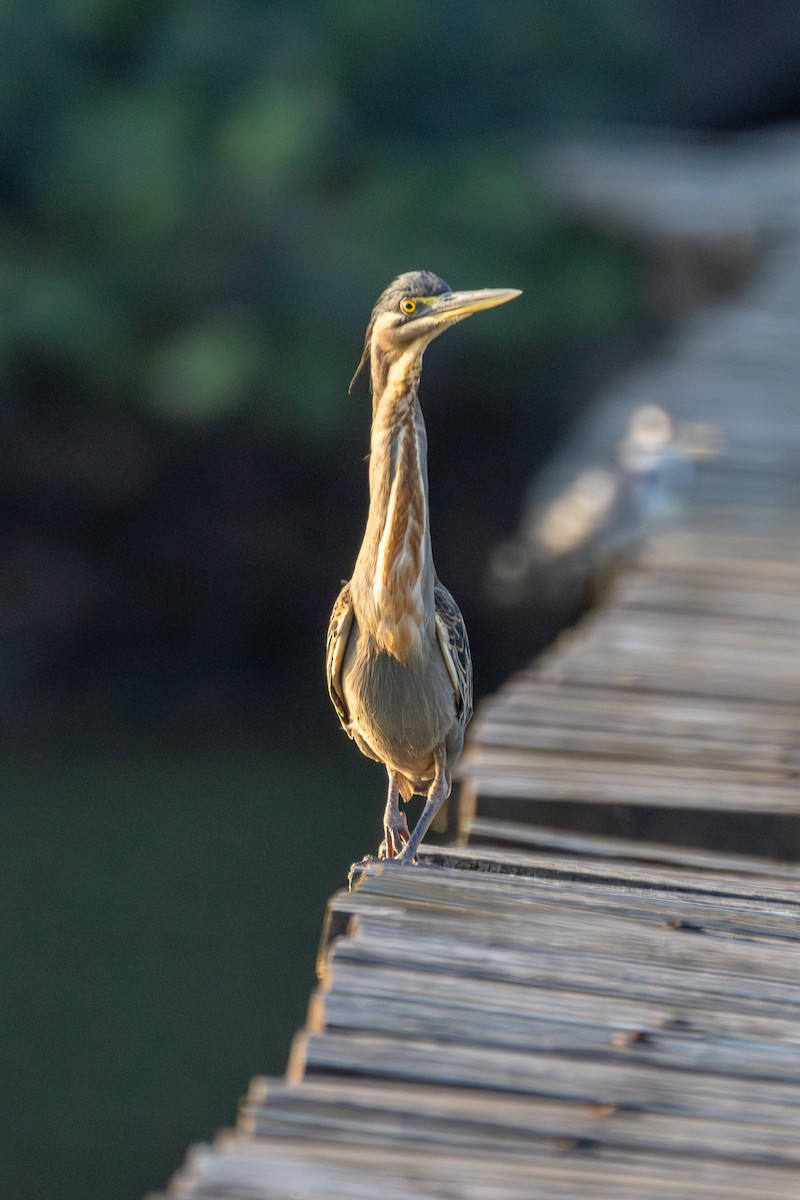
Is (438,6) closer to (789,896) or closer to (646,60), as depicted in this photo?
(646,60)

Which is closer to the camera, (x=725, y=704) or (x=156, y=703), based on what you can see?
(x=725, y=704)

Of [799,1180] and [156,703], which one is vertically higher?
[799,1180]

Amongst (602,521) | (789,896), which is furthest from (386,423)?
(602,521)

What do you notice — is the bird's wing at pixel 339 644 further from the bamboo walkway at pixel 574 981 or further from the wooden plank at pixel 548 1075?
the wooden plank at pixel 548 1075

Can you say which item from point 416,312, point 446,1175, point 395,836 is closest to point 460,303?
point 416,312

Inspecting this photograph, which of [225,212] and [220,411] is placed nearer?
[220,411]

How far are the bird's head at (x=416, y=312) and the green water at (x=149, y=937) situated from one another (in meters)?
5.49

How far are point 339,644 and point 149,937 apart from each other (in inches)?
251

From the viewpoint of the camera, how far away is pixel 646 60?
17078 millimetres

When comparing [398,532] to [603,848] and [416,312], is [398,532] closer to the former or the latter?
[416,312]

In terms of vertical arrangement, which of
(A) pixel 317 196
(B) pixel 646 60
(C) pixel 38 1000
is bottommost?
(C) pixel 38 1000

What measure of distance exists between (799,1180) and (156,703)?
426 inches

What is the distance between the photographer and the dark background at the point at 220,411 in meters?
10.8

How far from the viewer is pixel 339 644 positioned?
12.8 ft
